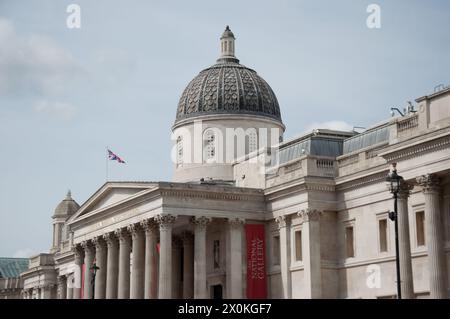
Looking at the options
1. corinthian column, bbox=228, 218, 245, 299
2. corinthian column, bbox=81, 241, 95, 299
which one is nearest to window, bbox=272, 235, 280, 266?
corinthian column, bbox=228, 218, 245, 299

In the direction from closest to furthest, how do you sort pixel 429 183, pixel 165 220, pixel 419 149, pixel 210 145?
pixel 429 183
pixel 419 149
pixel 165 220
pixel 210 145

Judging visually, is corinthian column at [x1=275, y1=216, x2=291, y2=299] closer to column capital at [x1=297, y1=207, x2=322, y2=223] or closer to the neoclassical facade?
the neoclassical facade

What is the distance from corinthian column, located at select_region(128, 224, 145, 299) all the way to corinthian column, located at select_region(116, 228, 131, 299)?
2.09 metres

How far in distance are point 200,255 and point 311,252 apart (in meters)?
8.83

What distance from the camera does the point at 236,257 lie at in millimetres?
70375

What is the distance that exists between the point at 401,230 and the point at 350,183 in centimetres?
1355

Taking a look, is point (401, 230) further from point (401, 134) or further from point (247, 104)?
point (247, 104)

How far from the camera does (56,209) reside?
437 feet

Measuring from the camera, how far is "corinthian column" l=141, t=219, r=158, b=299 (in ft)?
229

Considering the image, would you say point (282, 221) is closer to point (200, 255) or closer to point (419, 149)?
point (200, 255)

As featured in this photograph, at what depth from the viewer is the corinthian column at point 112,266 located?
257 ft

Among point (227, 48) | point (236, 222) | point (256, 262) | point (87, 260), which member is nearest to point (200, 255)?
point (236, 222)

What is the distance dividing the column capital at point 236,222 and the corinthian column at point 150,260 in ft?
19.2
